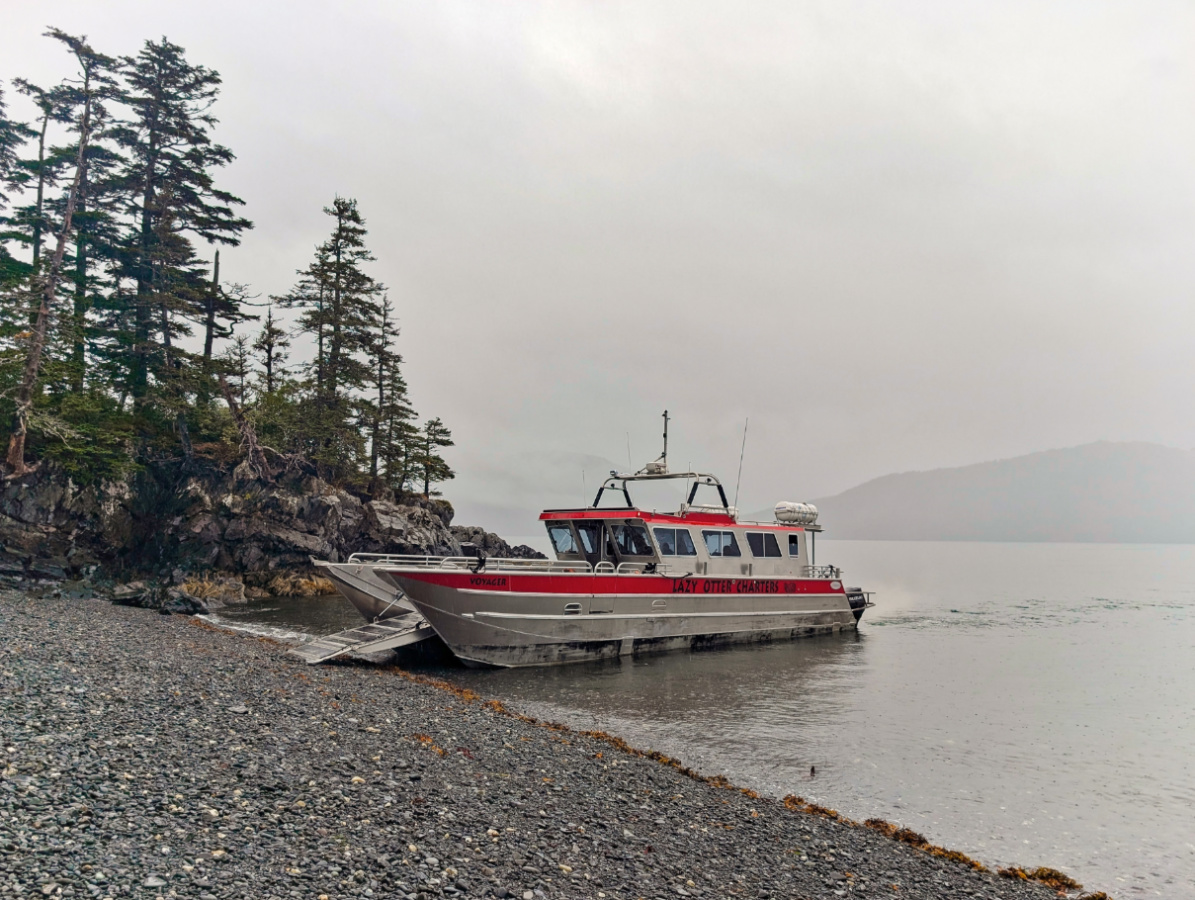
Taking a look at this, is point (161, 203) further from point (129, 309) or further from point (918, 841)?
point (918, 841)

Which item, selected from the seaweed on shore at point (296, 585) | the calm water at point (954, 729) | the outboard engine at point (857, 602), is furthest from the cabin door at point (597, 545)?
the seaweed on shore at point (296, 585)

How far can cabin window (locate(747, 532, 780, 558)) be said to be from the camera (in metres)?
26.3

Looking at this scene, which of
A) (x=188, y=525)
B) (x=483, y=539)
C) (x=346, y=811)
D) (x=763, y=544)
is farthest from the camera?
(x=483, y=539)

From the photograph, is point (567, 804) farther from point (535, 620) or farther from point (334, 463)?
point (334, 463)

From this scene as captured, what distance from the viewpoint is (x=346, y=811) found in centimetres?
705

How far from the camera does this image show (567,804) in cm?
860

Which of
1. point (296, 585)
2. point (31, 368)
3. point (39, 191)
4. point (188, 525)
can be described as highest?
point (39, 191)

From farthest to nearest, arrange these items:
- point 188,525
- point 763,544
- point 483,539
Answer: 1. point 483,539
2. point 188,525
3. point 763,544

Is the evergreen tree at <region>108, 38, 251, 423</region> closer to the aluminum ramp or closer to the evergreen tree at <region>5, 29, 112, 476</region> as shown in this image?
the evergreen tree at <region>5, 29, 112, 476</region>

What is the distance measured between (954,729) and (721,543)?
411 inches

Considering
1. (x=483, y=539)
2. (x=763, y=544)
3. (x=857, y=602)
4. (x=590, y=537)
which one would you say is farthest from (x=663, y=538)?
(x=483, y=539)

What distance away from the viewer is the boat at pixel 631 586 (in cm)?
1947

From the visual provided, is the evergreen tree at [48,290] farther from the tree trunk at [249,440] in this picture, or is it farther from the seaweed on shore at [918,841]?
the seaweed on shore at [918,841]

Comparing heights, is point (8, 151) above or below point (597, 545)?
above
